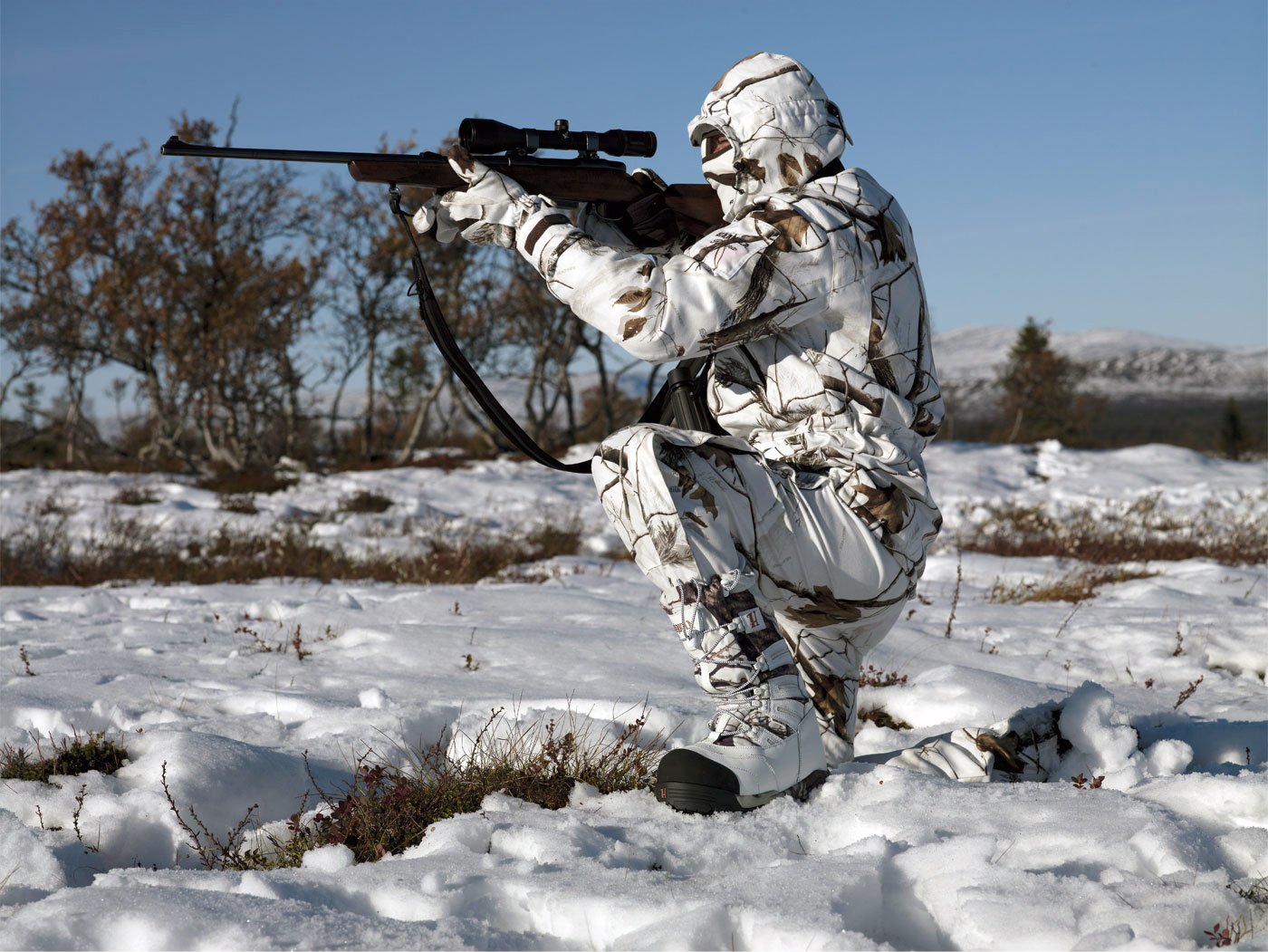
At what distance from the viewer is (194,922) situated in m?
1.76

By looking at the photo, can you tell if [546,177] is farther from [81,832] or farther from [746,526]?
[81,832]

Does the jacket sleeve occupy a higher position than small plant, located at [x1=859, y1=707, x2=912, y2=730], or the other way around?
the jacket sleeve

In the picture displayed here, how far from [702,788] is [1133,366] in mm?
132234

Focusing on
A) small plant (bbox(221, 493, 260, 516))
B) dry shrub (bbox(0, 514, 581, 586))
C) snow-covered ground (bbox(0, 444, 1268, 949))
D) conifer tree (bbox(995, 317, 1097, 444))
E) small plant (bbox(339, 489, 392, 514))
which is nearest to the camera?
snow-covered ground (bbox(0, 444, 1268, 949))

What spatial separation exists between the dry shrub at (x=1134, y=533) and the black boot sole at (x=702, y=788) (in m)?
6.27

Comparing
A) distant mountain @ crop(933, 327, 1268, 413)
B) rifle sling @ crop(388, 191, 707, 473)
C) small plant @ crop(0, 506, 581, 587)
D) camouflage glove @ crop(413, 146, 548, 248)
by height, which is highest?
distant mountain @ crop(933, 327, 1268, 413)

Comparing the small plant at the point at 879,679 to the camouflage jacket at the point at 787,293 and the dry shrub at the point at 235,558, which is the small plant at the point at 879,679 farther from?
the dry shrub at the point at 235,558

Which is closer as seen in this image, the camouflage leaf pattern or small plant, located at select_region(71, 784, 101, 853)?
small plant, located at select_region(71, 784, 101, 853)

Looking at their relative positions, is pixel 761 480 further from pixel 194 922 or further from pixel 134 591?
pixel 134 591

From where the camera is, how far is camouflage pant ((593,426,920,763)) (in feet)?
8.23

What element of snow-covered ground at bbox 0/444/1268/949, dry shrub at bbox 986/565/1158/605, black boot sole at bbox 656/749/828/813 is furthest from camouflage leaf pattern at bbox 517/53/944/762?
dry shrub at bbox 986/565/1158/605

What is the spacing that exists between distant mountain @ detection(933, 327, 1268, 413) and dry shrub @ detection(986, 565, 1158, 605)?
3204 inches

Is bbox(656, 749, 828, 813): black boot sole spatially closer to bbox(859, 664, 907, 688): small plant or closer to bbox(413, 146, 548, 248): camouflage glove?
bbox(413, 146, 548, 248): camouflage glove

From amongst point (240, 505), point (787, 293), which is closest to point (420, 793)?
point (787, 293)
